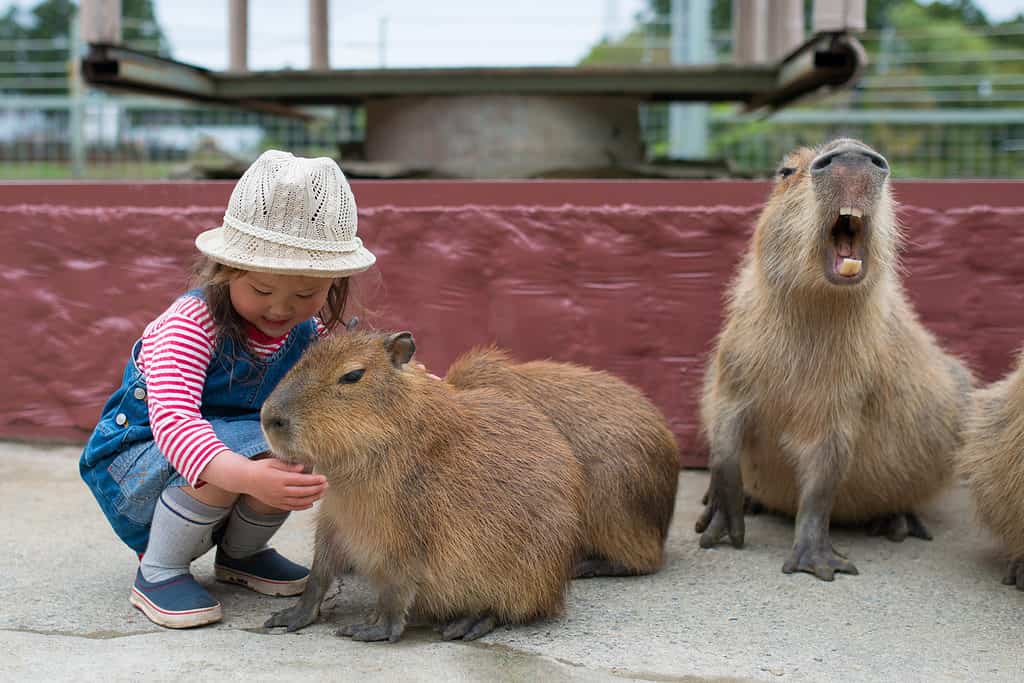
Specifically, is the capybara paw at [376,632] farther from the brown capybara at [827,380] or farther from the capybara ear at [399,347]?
the brown capybara at [827,380]

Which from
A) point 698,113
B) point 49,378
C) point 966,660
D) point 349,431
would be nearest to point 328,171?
point 349,431

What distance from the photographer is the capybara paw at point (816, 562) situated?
293cm

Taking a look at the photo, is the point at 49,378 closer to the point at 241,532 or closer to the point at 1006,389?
the point at 241,532

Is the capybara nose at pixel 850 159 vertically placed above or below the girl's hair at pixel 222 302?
above

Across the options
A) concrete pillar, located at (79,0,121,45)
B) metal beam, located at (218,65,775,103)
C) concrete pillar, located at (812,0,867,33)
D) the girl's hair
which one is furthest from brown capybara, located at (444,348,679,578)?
concrete pillar, located at (79,0,121,45)

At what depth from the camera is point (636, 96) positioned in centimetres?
550

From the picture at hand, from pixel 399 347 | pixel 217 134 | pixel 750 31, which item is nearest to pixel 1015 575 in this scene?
pixel 399 347

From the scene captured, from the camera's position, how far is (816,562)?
295 centimetres

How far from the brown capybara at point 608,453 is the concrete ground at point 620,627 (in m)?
0.09

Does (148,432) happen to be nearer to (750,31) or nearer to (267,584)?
(267,584)

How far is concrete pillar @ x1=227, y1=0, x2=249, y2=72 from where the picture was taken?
6.08 m

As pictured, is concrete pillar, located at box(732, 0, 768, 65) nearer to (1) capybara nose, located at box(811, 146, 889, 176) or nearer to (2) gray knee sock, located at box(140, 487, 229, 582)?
(1) capybara nose, located at box(811, 146, 889, 176)

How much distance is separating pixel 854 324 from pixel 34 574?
7.29 ft

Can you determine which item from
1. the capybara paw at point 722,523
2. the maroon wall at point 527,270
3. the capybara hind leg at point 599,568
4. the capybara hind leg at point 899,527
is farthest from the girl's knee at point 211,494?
the capybara hind leg at point 899,527
